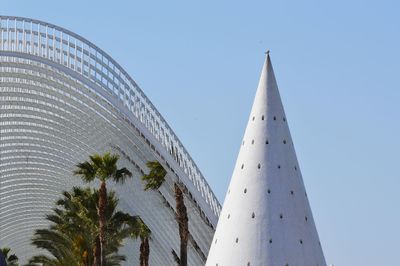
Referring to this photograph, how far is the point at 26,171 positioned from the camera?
245 ft

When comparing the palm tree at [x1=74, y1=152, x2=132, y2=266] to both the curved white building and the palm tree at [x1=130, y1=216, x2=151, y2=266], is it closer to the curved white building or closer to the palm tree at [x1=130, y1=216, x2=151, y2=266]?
the palm tree at [x1=130, y1=216, x2=151, y2=266]

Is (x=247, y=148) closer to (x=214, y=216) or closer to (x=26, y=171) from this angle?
(x=214, y=216)

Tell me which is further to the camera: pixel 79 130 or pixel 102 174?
pixel 79 130

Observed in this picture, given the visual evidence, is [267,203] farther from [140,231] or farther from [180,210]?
[140,231]

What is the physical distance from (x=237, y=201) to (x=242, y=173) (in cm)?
77

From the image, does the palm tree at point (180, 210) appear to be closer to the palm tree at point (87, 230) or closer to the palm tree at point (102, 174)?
the palm tree at point (87, 230)

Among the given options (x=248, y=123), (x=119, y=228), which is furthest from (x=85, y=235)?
(x=248, y=123)

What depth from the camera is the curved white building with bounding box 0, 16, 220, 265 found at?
51.1 meters

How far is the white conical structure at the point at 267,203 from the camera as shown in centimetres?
2825

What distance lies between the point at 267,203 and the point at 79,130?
1420 inches

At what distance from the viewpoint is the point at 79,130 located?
63.8 meters

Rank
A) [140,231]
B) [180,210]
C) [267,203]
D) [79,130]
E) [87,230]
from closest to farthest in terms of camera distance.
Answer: [267,203] → [180,210] → [140,231] → [87,230] → [79,130]

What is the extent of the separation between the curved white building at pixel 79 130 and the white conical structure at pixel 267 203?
2128cm

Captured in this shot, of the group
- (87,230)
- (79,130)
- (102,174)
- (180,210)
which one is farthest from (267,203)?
(79,130)
